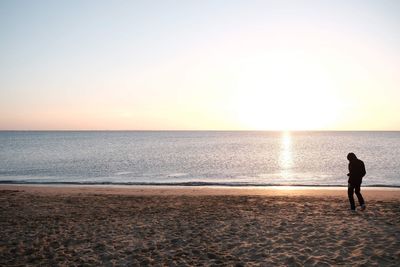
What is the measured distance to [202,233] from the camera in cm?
1022

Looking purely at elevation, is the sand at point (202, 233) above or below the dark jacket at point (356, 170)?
below

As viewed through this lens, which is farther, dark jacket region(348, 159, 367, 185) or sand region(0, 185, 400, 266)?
dark jacket region(348, 159, 367, 185)

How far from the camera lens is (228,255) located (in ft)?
27.1

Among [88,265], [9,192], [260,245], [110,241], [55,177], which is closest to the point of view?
[88,265]

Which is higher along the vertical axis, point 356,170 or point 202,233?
point 356,170

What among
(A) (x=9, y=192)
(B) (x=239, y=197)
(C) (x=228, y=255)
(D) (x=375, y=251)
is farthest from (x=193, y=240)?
(A) (x=9, y=192)

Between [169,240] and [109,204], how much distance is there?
675 cm

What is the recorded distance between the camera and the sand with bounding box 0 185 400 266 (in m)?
8.07

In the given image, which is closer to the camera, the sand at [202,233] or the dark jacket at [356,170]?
the sand at [202,233]

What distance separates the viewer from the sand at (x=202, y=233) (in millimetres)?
8070

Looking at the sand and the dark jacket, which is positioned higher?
the dark jacket

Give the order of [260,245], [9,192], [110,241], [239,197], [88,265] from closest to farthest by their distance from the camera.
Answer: [88,265] < [260,245] < [110,241] < [239,197] < [9,192]

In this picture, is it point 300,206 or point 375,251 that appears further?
point 300,206

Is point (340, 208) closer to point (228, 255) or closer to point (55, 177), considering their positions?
point (228, 255)
